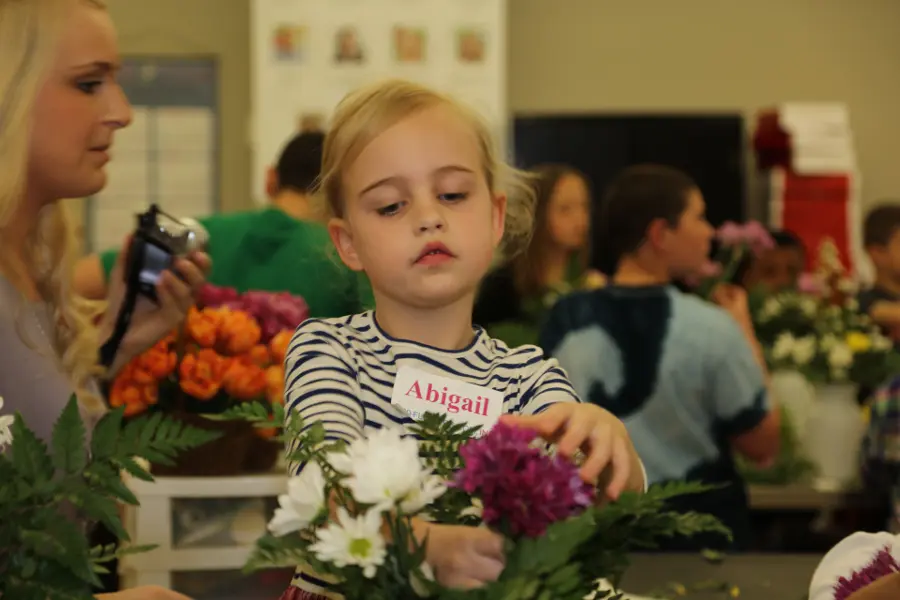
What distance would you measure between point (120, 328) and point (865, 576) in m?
1.10

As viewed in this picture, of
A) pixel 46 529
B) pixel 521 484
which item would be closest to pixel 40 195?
pixel 46 529

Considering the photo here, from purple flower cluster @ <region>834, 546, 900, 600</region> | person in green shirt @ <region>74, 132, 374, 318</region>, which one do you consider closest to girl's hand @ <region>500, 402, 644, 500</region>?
purple flower cluster @ <region>834, 546, 900, 600</region>

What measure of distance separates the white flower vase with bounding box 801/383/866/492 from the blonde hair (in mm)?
2323

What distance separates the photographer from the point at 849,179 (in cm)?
608

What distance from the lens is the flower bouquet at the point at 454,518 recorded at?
0.60 m

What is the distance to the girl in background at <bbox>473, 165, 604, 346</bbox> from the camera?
3512 mm

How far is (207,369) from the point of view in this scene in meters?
1.59

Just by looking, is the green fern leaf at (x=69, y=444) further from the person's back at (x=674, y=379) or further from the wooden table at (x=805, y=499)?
the wooden table at (x=805, y=499)

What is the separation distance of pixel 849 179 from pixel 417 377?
5626 millimetres

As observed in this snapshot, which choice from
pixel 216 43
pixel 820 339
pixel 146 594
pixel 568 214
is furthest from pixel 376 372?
pixel 216 43

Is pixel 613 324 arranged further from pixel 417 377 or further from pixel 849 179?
pixel 849 179

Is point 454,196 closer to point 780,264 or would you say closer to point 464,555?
point 464,555

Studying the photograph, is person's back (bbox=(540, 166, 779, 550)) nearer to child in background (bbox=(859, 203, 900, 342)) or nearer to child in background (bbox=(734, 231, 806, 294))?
child in background (bbox=(734, 231, 806, 294))

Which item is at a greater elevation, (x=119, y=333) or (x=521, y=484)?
(x=521, y=484)
